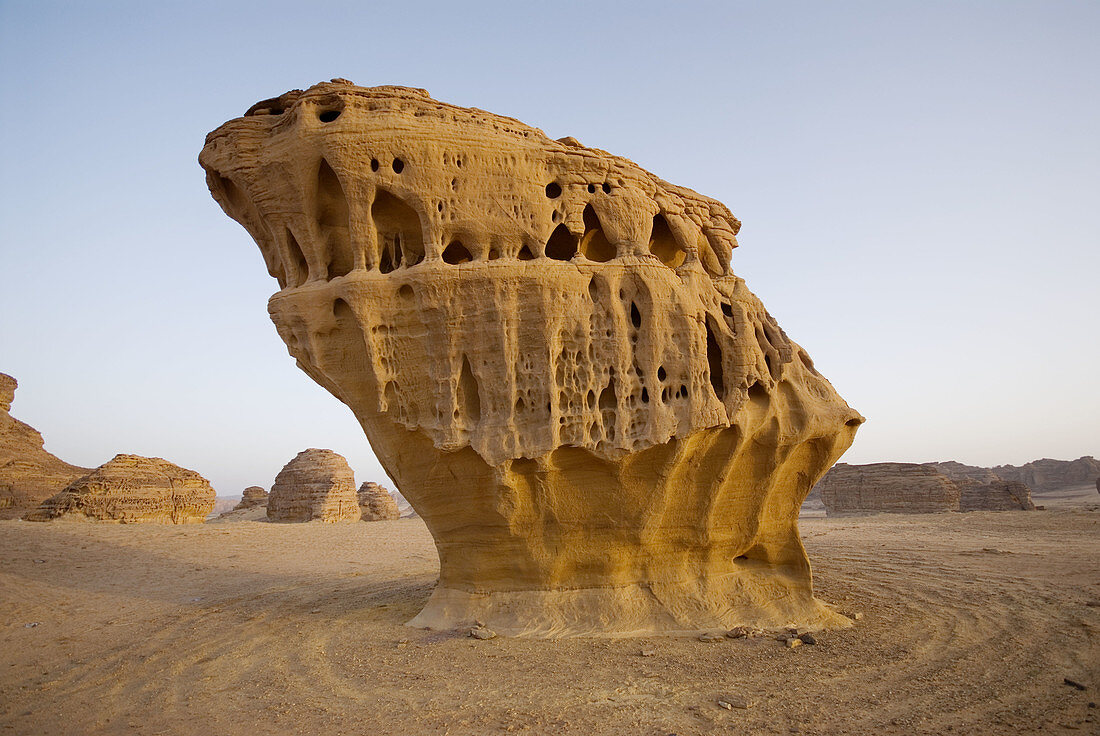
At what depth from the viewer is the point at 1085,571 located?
1386 cm

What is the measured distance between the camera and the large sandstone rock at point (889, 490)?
114ft

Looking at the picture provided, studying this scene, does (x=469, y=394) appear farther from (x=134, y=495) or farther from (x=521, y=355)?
(x=134, y=495)

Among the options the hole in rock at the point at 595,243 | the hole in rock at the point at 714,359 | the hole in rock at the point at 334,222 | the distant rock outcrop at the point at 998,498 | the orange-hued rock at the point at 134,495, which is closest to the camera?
the hole in rock at the point at 334,222

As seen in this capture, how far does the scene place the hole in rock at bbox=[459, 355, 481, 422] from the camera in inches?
360

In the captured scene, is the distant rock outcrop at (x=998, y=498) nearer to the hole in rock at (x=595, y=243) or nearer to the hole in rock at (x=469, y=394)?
the hole in rock at (x=595, y=243)

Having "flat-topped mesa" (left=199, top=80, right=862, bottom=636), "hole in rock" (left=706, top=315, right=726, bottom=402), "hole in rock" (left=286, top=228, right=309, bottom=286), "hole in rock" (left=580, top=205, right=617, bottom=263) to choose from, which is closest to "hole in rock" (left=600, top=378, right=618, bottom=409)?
"flat-topped mesa" (left=199, top=80, right=862, bottom=636)

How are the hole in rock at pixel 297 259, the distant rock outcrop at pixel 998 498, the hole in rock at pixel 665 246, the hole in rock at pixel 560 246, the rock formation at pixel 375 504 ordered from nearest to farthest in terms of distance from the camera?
the hole in rock at pixel 297 259 → the hole in rock at pixel 560 246 → the hole in rock at pixel 665 246 → the distant rock outcrop at pixel 998 498 → the rock formation at pixel 375 504

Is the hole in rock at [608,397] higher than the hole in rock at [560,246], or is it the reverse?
the hole in rock at [560,246]

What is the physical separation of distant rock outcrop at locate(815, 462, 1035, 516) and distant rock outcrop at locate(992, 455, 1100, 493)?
26854 millimetres

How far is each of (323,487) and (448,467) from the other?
27.3 meters

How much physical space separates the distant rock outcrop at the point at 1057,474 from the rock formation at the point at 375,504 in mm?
54591

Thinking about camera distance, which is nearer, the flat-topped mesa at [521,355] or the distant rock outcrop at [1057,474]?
the flat-topped mesa at [521,355]

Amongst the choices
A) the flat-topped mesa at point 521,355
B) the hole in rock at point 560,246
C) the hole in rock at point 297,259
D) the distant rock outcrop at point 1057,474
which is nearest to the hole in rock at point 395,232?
the flat-topped mesa at point 521,355

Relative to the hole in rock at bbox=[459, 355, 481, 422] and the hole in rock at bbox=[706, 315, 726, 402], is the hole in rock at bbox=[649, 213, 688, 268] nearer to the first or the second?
the hole in rock at bbox=[706, 315, 726, 402]
